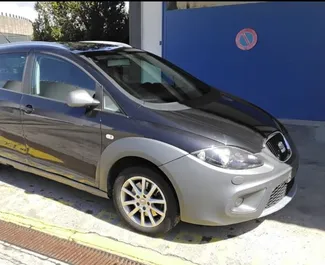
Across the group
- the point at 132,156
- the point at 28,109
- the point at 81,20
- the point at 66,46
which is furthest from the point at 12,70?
the point at 81,20

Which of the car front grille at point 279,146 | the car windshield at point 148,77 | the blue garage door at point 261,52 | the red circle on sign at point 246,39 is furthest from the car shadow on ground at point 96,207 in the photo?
the red circle on sign at point 246,39

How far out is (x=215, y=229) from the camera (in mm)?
3254

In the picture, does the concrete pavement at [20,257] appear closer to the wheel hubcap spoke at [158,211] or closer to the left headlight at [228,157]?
the wheel hubcap spoke at [158,211]

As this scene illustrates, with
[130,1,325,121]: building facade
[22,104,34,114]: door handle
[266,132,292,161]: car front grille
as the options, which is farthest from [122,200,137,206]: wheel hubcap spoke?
[130,1,325,121]: building facade

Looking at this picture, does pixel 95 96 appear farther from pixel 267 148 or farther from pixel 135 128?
pixel 267 148

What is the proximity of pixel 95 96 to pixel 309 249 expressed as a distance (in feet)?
7.40

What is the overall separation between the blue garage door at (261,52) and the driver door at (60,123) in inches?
131

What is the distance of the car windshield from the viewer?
3.35m

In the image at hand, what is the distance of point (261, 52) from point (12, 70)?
4494 millimetres

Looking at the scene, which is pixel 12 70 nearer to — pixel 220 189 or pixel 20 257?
pixel 20 257

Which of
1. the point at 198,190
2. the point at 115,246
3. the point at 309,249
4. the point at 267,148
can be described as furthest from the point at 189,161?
the point at 309,249

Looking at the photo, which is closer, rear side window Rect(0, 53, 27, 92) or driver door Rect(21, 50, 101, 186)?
driver door Rect(21, 50, 101, 186)

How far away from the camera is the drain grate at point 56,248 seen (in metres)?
2.86

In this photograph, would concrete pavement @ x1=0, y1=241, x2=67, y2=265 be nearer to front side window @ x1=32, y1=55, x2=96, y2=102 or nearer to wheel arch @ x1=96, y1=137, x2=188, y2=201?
wheel arch @ x1=96, y1=137, x2=188, y2=201
